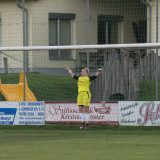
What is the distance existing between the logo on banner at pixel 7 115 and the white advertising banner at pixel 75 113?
0.87m

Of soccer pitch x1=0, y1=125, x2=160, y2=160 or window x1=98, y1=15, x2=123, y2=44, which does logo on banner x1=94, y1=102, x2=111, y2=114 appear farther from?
window x1=98, y1=15, x2=123, y2=44

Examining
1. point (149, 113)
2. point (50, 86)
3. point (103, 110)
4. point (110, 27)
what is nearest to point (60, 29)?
point (110, 27)

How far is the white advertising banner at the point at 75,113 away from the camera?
1346 centimetres

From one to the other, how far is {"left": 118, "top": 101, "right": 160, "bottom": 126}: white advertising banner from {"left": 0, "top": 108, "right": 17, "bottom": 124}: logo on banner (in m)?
2.77

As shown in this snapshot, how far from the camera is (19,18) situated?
17531 millimetres

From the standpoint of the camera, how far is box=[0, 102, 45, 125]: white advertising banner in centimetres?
1375

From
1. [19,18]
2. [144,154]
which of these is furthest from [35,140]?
[19,18]

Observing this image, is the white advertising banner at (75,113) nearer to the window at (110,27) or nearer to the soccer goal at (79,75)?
the soccer goal at (79,75)

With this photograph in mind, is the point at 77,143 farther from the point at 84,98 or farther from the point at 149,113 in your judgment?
the point at 149,113

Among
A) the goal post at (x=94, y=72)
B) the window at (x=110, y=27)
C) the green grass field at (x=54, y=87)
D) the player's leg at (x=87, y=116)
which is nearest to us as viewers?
the player's leg at (x=87, y=116)

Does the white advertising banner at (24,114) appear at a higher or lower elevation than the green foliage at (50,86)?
lower

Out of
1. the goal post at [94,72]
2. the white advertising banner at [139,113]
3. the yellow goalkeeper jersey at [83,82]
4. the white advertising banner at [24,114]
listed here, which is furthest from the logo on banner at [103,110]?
the white advertising banner at [24,114]

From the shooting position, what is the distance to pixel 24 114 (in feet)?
45.2

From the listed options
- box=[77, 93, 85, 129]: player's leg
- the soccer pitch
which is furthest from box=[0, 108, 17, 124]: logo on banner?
box=[77, 93, 85, 129]: player's leg
